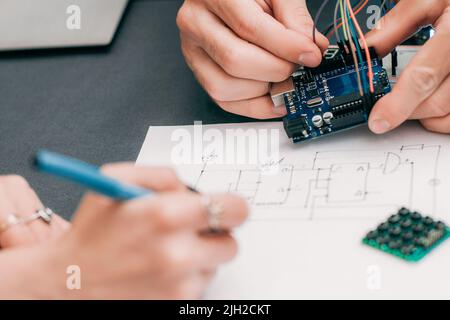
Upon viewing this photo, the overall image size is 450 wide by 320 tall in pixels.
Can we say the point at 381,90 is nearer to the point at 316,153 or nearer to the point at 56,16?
the point at 316,153

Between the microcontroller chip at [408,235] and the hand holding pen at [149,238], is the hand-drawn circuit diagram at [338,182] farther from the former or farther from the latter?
the hand holding pen at [149,238]

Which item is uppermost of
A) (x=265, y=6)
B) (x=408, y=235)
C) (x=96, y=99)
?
(x=265, y=6)

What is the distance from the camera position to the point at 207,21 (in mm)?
917

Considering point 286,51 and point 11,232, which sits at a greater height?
point 286,51

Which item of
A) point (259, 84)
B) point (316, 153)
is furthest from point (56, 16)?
point (316, 153)

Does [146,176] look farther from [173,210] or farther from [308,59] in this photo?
[308,59]

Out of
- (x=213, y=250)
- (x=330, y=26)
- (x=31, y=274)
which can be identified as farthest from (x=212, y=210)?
(x=330, y=26)

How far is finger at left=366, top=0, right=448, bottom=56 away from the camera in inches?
33.6

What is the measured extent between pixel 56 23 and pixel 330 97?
26.3 inches

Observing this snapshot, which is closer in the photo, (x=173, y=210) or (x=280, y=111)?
(x=173, y=210)

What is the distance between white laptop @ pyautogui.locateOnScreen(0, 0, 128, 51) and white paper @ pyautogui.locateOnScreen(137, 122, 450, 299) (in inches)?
15.4

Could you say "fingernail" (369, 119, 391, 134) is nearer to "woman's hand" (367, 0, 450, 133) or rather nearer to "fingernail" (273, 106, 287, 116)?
"woman's hand" (367, 0, 450, 133)

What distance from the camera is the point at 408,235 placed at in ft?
2.11

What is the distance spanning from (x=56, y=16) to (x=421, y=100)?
30.5 inches
